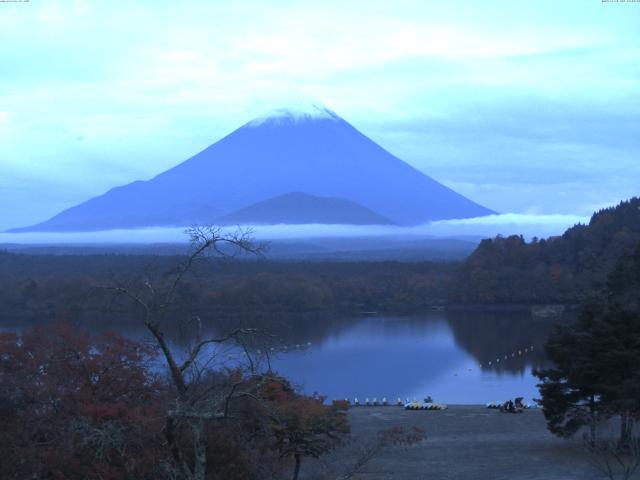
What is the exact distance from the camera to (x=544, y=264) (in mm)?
37219

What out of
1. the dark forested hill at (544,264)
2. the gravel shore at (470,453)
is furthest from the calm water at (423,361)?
the dark forested hill at (544,264)

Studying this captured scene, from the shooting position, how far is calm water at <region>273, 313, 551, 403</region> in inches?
638

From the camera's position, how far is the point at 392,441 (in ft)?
27.9

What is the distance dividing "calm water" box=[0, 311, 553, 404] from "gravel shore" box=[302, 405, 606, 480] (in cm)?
187

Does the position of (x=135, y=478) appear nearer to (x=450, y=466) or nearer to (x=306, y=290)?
(x=450, y=466)

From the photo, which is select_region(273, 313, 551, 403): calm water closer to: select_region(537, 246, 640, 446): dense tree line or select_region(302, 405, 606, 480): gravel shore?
select_region(302, 405, 606, 480): gravel shore

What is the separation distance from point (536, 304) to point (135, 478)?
101 ft

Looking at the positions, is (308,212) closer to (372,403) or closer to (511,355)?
(511,355)

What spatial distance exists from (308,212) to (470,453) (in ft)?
237

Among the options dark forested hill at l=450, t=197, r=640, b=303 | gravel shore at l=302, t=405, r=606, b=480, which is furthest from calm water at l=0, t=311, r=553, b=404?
dark forested hill at l=450, t=197, r=640, b=303

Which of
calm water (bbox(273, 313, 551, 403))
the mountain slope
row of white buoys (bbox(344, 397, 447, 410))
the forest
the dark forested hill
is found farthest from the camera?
the mountain slope

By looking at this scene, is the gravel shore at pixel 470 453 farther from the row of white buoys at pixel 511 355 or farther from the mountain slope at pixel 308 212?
the mountain slope at pixel 308 212

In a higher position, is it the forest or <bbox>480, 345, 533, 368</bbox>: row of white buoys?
the forest

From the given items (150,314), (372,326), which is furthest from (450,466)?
(372,326)
